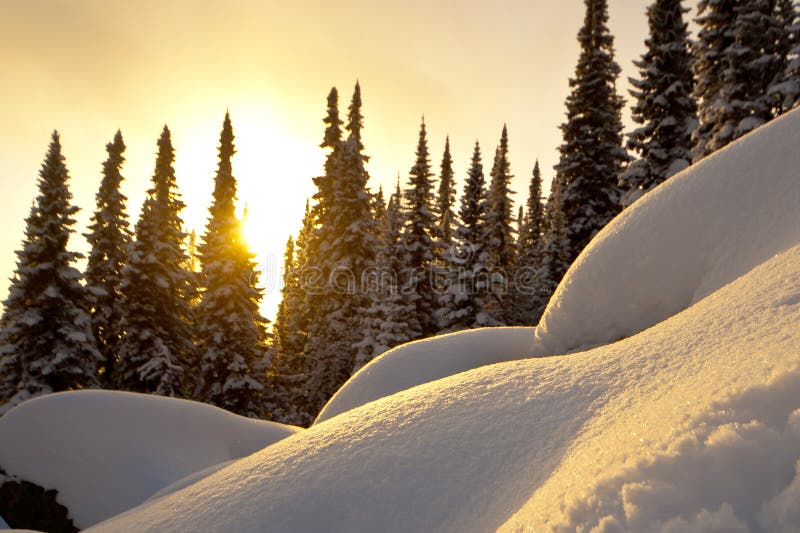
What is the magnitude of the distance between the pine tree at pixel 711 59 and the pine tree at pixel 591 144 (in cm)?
471

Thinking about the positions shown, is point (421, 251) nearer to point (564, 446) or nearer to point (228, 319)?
point (228, 319)

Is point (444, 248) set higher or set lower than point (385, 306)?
higher

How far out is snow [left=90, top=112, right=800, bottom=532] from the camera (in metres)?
1.27

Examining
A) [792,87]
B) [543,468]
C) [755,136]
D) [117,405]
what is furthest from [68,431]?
[792,87]

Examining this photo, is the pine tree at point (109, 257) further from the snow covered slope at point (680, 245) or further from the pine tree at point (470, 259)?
the snow covered slope at point (680, 245)

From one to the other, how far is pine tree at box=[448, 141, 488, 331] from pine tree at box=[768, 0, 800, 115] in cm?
1365

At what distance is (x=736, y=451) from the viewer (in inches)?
50.1

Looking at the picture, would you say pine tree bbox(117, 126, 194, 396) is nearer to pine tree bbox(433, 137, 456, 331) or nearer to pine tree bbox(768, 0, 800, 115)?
pine tree bbox(433, 137, 456, 331)

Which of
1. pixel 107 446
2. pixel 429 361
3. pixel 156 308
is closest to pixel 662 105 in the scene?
pixel 429 361

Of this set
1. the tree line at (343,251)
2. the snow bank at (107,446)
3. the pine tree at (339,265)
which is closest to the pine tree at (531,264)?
the tree line at (343,251)

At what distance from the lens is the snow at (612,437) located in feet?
4.17

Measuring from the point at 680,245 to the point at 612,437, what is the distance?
382 centimetres

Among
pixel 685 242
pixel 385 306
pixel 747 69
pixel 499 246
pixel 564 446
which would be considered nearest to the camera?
pixel 564 446

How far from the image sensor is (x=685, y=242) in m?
4.66
